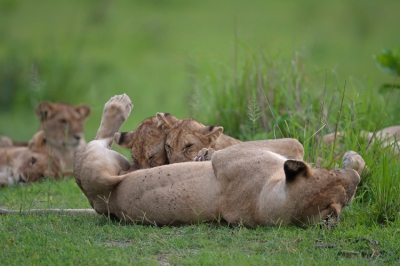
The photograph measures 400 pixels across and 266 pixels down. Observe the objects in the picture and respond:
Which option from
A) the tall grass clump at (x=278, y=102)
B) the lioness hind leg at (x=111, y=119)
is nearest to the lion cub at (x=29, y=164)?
the lioness hind leg at (x=111, y=119)

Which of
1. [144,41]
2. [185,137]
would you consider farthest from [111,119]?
[144,41]

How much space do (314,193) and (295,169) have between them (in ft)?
0.60

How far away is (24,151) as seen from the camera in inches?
321

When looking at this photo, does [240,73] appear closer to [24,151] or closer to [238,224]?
[24,151]

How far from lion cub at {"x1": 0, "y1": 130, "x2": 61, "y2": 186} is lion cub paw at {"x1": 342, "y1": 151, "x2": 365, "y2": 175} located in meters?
3.17

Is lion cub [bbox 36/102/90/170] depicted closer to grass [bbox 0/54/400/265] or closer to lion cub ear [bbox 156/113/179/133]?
grass [bbox 0/54/400/265]

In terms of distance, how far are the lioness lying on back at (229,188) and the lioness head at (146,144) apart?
1.13 ft

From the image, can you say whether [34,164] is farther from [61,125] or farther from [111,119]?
[111,119]

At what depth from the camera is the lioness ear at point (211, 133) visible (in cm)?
562

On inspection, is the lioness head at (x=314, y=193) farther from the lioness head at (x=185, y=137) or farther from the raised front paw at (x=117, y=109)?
the raised front paw at (x=117, y=109)

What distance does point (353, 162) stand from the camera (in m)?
5.05

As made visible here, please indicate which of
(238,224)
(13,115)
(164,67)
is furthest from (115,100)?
(164,67)

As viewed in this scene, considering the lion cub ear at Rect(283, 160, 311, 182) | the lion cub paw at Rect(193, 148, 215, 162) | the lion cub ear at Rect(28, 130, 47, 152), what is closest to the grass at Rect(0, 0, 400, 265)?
the lion cub ear at Rect(283, 160, 311, 182)

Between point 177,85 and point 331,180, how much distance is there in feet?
36.1
